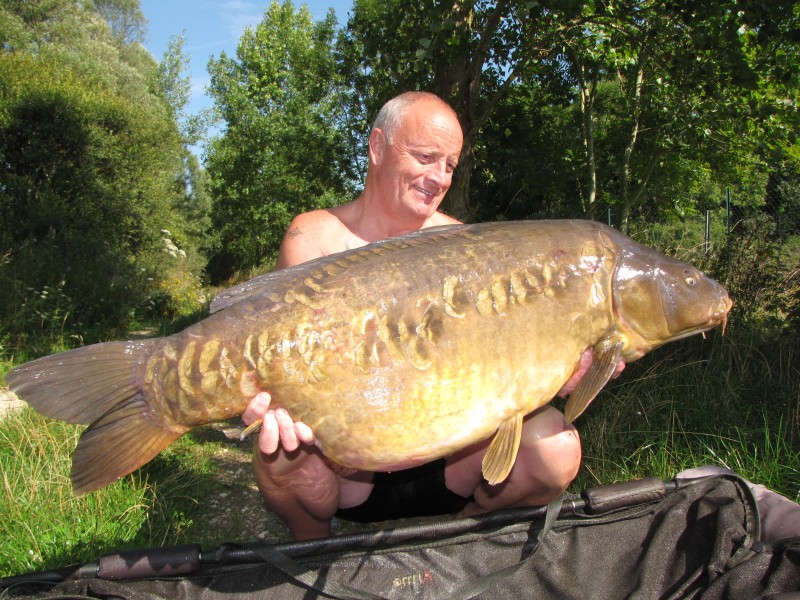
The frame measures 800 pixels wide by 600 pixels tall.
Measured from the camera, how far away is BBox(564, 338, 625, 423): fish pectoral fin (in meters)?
1.28

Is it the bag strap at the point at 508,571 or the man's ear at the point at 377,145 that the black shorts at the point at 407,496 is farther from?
the man's ear at the point at 377,145

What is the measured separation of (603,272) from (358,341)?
54 cm

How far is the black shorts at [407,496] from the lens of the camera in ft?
5.60

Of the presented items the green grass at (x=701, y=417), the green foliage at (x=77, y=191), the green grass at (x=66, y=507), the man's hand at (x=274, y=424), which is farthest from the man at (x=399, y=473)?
the green foliage at (x=77, y=191)

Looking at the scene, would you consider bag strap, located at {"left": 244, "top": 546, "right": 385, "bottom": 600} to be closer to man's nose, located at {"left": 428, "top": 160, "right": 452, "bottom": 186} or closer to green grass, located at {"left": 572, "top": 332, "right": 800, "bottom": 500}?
man's nose, located at {"left": 428, "top": 160, "right": 452, "bottom": 186}

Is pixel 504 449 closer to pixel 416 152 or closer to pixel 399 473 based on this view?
pixel 399 473

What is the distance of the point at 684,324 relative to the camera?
1371 mm

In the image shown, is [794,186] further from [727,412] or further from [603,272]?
[603,272]

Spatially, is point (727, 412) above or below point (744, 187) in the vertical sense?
below

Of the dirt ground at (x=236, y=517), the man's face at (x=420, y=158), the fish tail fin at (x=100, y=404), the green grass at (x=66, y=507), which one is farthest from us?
the dirt ground at (x=236, y=517)

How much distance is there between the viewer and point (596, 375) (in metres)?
1.30

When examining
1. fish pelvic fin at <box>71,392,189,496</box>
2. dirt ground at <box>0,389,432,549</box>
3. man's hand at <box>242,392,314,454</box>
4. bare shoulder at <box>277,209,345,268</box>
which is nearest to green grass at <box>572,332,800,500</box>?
dirt ground at <box>0,389,432,549</box>

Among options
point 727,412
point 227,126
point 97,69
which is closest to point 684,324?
point 727,412

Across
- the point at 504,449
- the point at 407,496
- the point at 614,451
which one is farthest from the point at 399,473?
the point at 614,451
